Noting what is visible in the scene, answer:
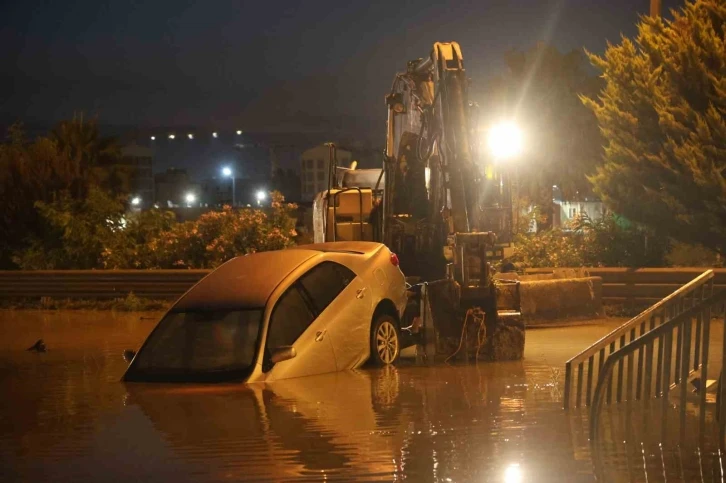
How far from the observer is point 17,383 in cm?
1301

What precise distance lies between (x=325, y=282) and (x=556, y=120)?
41009 millimetres

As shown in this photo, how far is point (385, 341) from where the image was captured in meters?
13.5

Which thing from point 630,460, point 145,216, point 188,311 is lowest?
point 630,460

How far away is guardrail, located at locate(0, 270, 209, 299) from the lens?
23.0 metres

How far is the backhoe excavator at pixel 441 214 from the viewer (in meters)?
13.8

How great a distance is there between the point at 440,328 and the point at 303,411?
3781 mm

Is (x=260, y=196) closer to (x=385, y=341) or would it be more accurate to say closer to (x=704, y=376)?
(x=385, y=341)

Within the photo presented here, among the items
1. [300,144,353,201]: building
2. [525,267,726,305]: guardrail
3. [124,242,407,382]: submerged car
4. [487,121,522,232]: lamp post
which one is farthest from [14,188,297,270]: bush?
[300,144,353,201]: building

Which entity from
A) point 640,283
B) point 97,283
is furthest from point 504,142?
point 97,283

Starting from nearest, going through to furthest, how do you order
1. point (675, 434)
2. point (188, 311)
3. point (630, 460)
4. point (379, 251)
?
point (630, 460) < point (675, 434) < point (188, 311) < point (379, 251)

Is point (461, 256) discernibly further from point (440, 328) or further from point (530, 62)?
point (530, 62)

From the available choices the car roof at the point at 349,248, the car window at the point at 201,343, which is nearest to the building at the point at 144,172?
the car roof at the point at 349,248

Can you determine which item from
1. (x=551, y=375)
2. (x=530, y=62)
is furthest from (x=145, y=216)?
(x=530, y=62)

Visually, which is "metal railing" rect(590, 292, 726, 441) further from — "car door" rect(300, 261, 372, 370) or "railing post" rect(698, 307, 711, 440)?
"car door" rect(300, 261, 372, 370)
